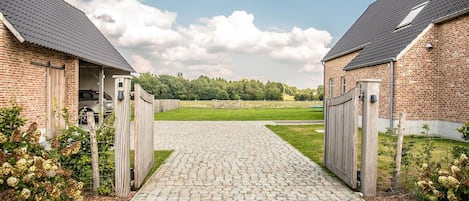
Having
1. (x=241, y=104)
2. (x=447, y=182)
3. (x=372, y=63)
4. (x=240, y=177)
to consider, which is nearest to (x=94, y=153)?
(x=240, y=177)

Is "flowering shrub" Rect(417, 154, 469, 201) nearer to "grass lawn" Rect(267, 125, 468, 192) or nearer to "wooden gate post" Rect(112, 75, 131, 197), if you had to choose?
"grass lawn" Rect(267, 125, 468, 192)

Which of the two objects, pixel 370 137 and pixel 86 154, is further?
pixel 370 137

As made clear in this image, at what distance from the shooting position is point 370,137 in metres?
5.42

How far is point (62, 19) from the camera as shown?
14188mm

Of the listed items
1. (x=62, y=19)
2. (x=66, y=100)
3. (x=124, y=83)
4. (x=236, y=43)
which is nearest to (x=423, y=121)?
(x=124, y=83)

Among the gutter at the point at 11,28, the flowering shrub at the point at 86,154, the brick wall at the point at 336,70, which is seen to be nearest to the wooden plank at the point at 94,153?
the flowering shrub at the point at 86,154

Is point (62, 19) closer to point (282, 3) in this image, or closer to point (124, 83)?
point (282, 3)

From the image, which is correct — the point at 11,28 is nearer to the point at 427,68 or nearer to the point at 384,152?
the point at 384,152

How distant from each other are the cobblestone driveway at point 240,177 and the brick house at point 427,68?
5.95 meters

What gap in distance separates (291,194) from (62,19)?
1246cm

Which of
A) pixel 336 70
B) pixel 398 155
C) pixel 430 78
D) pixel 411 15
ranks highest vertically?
pixel 411 15

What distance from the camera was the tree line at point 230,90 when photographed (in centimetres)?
5750

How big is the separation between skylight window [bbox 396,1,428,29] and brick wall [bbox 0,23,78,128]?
13158 millimetres

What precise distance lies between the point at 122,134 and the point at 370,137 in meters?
3.66
